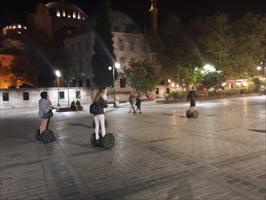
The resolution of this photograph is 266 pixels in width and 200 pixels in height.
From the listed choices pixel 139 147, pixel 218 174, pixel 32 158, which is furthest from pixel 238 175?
pixel 32 158

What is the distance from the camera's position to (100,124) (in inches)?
357

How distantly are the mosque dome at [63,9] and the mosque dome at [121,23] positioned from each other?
23527 mm

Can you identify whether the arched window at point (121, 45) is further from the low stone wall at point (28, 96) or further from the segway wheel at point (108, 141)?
the segway wheel at point (108, 141)

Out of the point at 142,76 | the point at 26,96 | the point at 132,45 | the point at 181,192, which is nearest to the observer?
the point at 181,192

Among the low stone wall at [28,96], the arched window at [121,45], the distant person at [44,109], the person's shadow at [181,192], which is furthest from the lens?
the arched window at [121,45]

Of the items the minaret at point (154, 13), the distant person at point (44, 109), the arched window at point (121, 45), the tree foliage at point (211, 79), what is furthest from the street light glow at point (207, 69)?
the distant person at point (44, 109)

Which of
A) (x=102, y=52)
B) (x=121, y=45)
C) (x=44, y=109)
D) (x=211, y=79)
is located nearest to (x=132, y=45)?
(x=121, y=45)

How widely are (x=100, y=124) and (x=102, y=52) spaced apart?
38.3 meters

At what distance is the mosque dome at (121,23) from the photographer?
2024 inches

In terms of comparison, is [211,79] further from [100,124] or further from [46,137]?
[100,124]

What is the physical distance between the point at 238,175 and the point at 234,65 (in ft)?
131

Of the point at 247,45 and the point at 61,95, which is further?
the point at 247,45

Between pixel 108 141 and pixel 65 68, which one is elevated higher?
pixel 65 68

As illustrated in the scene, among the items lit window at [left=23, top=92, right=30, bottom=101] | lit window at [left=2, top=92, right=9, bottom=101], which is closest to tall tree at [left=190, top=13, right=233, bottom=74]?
lit window at [left=23, top=92, right=30, bottom=101]
